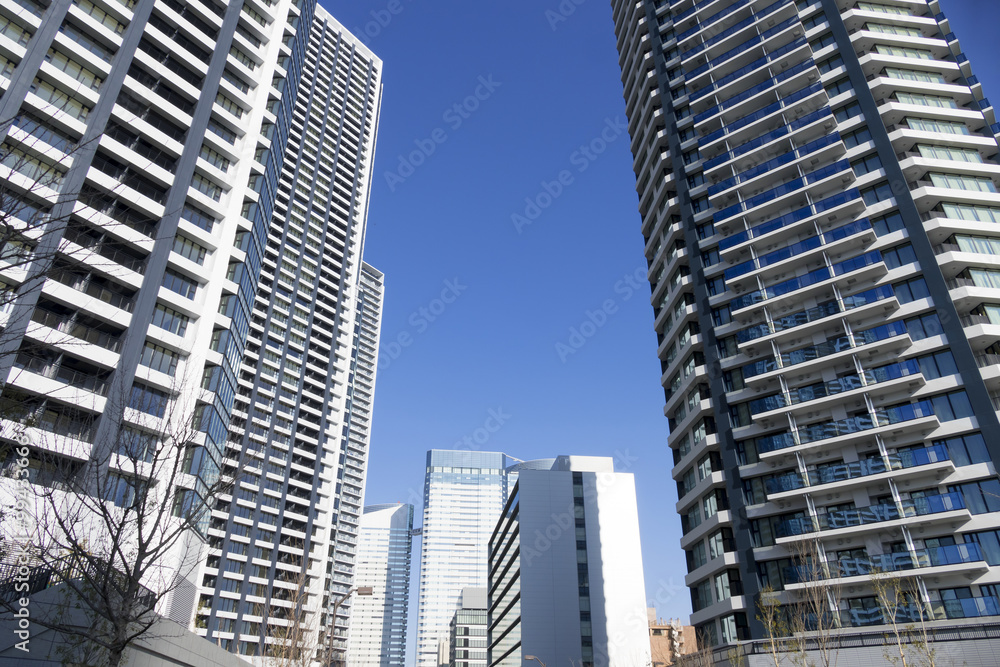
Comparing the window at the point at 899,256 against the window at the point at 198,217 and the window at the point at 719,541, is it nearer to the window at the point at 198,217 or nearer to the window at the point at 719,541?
the window at the point at 719,541

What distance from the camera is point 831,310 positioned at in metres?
45.1

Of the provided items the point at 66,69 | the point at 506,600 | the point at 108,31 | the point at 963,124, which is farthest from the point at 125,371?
the point at 506,600

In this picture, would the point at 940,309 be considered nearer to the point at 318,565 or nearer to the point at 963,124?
the point at 963,124

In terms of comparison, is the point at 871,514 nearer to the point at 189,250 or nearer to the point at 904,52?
the point at 904,52

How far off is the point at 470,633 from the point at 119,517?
126091 mm

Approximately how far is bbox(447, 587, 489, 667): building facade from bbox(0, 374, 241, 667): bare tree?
11293 cm

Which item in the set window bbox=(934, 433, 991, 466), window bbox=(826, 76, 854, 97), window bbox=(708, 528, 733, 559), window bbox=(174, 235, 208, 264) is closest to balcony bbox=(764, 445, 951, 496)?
window bbox=(934, 433, 991, 466)

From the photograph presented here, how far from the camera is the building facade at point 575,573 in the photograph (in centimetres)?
8381

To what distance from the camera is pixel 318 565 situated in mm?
93000

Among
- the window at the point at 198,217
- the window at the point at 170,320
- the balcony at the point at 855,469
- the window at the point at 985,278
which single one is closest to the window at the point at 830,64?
the window at the point at 985,278

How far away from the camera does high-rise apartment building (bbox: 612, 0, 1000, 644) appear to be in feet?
126

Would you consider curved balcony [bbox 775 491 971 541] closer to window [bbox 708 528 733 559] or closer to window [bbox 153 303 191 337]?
window [bbox 708 528 733 559]

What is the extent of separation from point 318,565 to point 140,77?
68053mm

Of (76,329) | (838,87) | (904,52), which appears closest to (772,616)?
(838,87)
